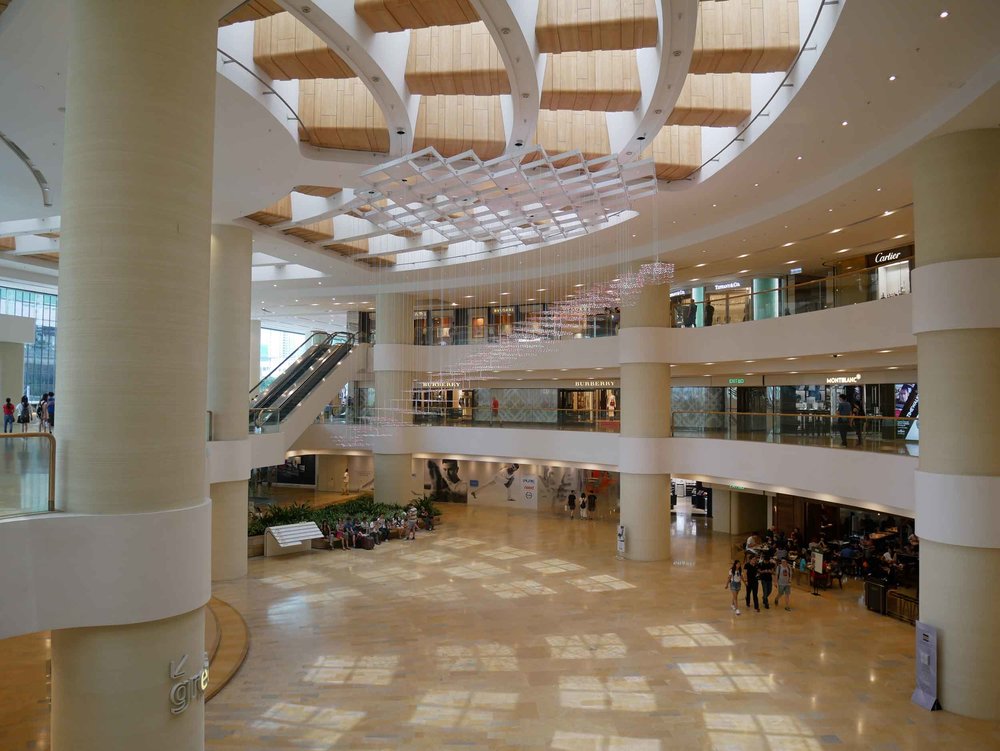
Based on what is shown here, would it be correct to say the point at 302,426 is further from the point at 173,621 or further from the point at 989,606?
the point at 989,606

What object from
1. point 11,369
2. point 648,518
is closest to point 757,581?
point 648,518

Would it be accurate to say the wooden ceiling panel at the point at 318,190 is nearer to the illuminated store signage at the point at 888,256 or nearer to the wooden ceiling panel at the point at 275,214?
the wooden ceiling panel at the point at 275,214

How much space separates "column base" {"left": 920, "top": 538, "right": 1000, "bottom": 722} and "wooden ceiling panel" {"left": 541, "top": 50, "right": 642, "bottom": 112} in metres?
7.86

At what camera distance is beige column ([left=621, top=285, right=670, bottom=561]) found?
1819cm

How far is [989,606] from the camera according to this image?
29.6 feet

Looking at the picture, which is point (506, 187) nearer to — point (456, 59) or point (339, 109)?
point (456, 59)

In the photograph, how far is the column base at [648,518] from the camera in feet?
59.7

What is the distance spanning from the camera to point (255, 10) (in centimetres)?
707

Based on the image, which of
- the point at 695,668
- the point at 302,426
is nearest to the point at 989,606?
the point at 695,668

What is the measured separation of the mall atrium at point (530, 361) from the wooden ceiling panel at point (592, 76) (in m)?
0.05

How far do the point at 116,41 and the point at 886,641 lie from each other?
1427cm

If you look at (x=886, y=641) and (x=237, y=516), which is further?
(x=237, y=516)

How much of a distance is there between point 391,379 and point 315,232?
756cm

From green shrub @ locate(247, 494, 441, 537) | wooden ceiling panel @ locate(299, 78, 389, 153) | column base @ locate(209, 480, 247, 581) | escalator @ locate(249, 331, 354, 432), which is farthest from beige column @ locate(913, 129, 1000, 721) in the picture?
green shrub @ locate(247, 494, 441, 537)
